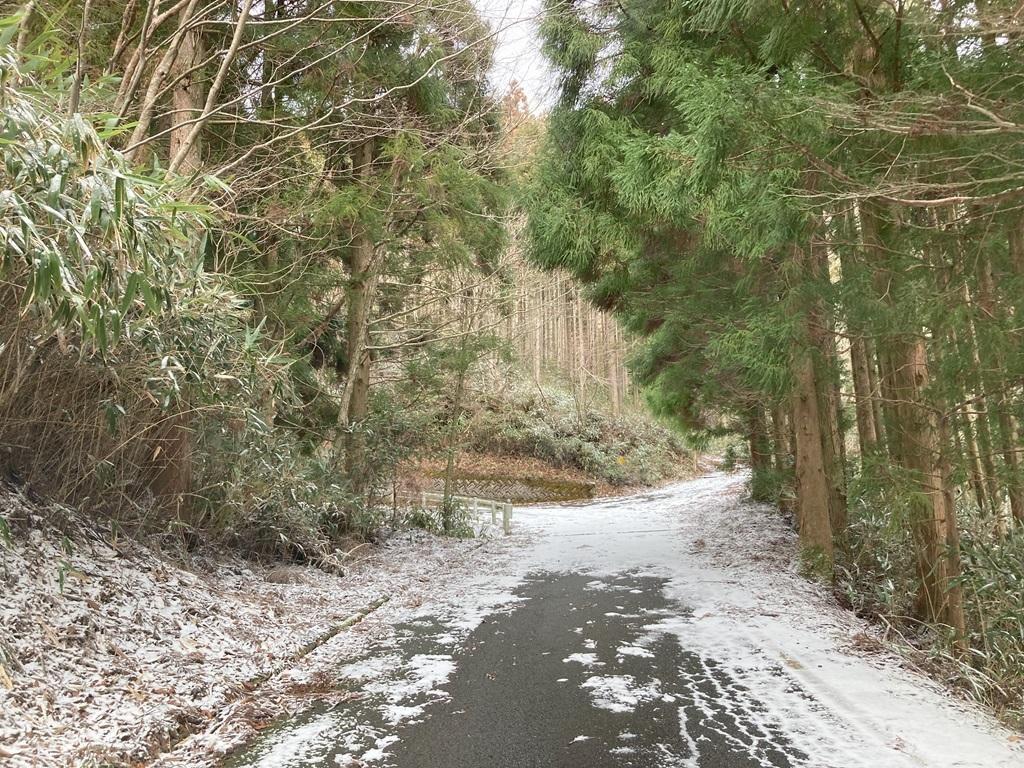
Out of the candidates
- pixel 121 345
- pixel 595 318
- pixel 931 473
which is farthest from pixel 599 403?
pixel 121 345

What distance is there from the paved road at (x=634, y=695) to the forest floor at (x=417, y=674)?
0.06ft

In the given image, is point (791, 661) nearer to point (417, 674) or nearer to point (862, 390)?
point (417, 674)

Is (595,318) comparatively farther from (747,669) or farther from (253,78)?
(747,669)

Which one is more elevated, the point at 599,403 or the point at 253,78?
the point at 253,78

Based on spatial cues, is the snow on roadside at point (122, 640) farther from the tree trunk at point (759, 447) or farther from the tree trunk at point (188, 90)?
the tree trunk at point (759, 447)

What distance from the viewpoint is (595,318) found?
3158cm

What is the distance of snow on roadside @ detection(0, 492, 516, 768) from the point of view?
3.15 meters

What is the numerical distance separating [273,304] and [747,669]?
25.3ft

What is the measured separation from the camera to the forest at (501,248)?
402 cm

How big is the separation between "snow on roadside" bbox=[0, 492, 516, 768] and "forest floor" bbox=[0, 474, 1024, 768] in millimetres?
15

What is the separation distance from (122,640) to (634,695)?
337 centimetres

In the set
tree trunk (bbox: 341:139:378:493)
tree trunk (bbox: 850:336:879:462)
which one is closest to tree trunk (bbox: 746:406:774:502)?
tree trunk (bbox: 850:336:879:462)

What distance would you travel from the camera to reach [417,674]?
4.61 meters

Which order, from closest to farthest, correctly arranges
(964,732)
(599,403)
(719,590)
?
1. (964,732)
2. (719,590)
3. (599,403)
